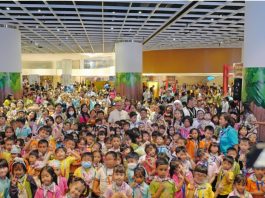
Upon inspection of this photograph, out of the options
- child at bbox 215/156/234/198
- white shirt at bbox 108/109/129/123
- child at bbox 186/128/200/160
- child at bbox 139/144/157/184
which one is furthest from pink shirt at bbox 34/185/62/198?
white shirt at bbox 108/109/129/123

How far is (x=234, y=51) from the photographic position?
26922 mm

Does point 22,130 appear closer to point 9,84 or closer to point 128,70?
point 9,84

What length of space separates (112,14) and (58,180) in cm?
925

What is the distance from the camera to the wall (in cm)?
2708

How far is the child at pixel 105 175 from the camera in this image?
5125 millimetres

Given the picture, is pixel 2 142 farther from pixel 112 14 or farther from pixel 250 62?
pixel 112 14

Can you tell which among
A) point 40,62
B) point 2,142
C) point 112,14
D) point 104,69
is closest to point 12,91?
point 112,14

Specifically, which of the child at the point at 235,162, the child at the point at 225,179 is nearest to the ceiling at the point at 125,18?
the child at the point at 235,162

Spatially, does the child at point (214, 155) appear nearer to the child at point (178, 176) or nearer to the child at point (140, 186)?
the child at point (178, 176)

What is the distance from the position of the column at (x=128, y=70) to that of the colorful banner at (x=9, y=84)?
21.4 ft

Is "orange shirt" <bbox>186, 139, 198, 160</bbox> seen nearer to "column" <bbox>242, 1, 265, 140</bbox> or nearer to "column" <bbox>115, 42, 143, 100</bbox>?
"column" <bbox>242, 1, 265, 140</bbox>

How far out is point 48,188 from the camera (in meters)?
4.46

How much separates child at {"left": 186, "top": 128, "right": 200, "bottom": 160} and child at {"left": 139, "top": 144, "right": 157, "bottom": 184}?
1.17 metres

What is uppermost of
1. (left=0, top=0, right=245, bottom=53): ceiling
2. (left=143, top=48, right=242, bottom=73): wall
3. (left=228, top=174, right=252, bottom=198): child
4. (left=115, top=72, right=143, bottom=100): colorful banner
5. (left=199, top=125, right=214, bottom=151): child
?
(left=0, top=0, right=245, bottom=53): ceiling
